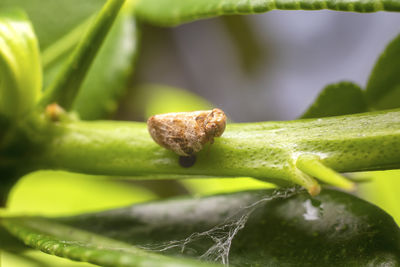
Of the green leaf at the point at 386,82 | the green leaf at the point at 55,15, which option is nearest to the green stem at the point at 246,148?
the green leaf at the point at 386,82

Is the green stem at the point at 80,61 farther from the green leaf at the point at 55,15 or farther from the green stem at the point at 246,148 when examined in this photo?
the green leaf at the point at 55,15

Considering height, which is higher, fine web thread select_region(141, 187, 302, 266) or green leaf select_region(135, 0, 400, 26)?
green leaf select_region(135, 0, 400, 26)

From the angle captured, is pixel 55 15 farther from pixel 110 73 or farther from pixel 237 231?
pixel 237 231

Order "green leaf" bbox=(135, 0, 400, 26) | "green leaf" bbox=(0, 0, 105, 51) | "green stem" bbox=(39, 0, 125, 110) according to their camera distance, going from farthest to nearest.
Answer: "green leaf" bbox=(0, 0, 105, 51), "green stem" bbox=(39, 0, 125, 110), "green leaf" bbox=(135, 0, 400, 26)

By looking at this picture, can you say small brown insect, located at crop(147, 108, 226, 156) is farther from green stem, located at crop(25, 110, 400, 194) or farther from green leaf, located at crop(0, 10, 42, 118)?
green leaf, located at crop(0, 10, 42, 118)

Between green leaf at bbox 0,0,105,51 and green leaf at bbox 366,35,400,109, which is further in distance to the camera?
green leaf at bbox 0,0,105,51

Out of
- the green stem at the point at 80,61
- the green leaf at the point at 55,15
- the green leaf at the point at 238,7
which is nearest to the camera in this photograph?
the green leaf at the point at 238,7

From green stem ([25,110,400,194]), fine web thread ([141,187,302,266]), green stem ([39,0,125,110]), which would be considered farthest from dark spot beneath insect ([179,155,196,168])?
green stem ([39,0,125,110])
